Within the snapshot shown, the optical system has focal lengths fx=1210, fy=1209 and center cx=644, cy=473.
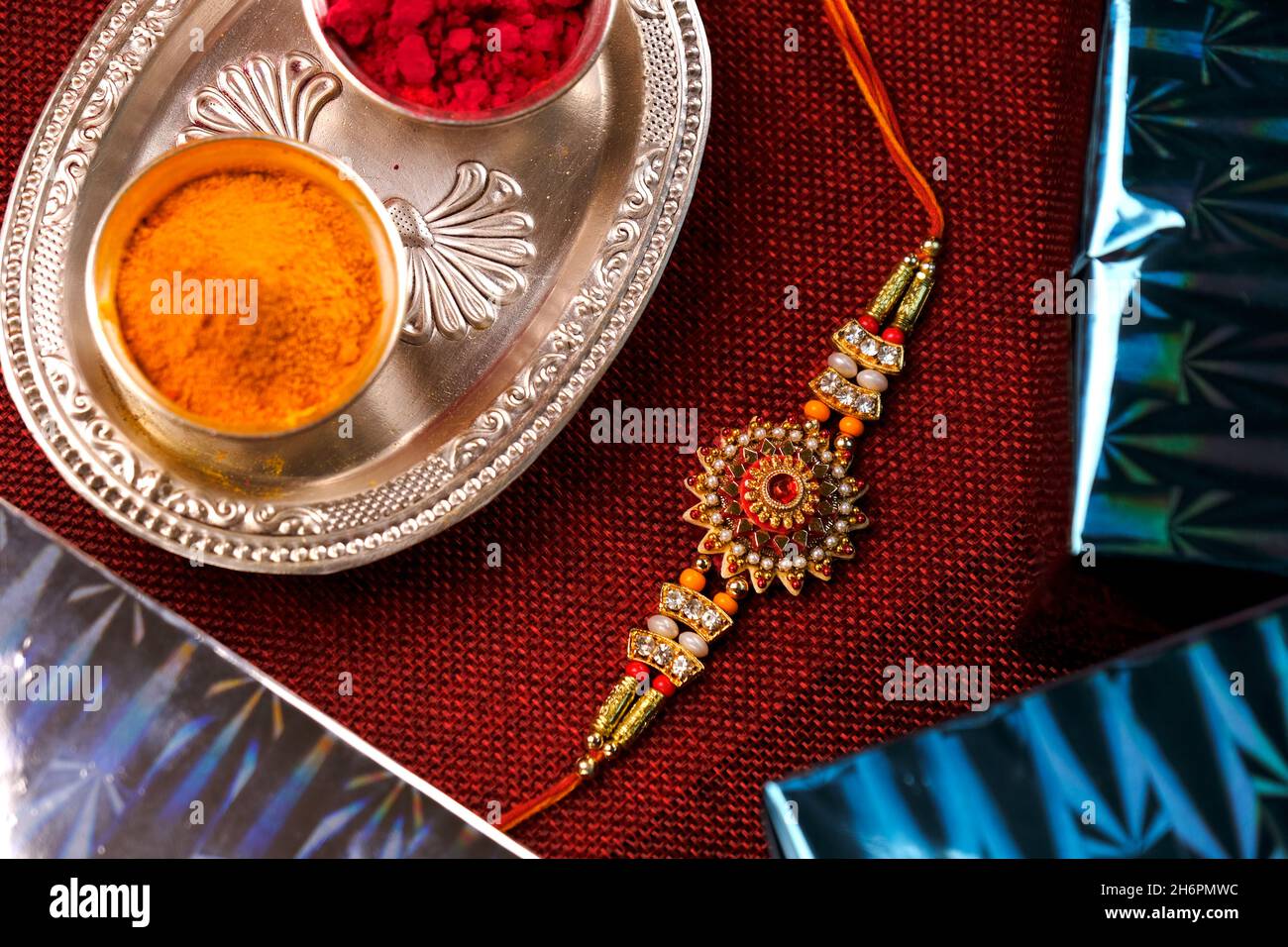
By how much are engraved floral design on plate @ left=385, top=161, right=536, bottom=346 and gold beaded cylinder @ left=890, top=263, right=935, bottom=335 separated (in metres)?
0.22

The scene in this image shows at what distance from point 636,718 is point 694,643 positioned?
5 cm

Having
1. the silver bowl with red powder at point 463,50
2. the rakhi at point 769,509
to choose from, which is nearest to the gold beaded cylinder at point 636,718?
the rakhi at point 769,509

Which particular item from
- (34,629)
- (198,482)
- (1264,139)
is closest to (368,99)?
(198,482)

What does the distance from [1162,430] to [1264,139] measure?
164mm

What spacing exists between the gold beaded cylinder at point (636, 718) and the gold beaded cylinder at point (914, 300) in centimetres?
26

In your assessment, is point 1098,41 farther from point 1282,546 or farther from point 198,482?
point 198,482

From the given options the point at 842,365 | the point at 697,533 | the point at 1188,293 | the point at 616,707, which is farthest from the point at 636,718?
the point at 1188,293

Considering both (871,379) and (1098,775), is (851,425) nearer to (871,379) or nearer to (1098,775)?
(871,379)

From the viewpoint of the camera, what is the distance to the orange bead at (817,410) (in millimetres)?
719

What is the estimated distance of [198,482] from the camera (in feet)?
2.16

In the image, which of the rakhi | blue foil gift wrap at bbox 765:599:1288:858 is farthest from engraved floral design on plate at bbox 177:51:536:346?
blue foil gift wrap at bbox 765:599:1288:858

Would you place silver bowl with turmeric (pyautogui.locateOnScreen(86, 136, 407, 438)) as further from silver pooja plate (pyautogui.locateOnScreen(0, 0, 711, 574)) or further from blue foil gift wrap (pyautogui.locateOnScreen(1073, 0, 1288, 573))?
blue foil gift wrap (pyautogui.locateOnScreen(1073, 0, 1288, 573))

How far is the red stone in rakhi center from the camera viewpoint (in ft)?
2.33

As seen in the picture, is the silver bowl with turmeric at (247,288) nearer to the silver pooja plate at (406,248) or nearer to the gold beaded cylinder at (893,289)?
the silver pooja plate at (406,248)
